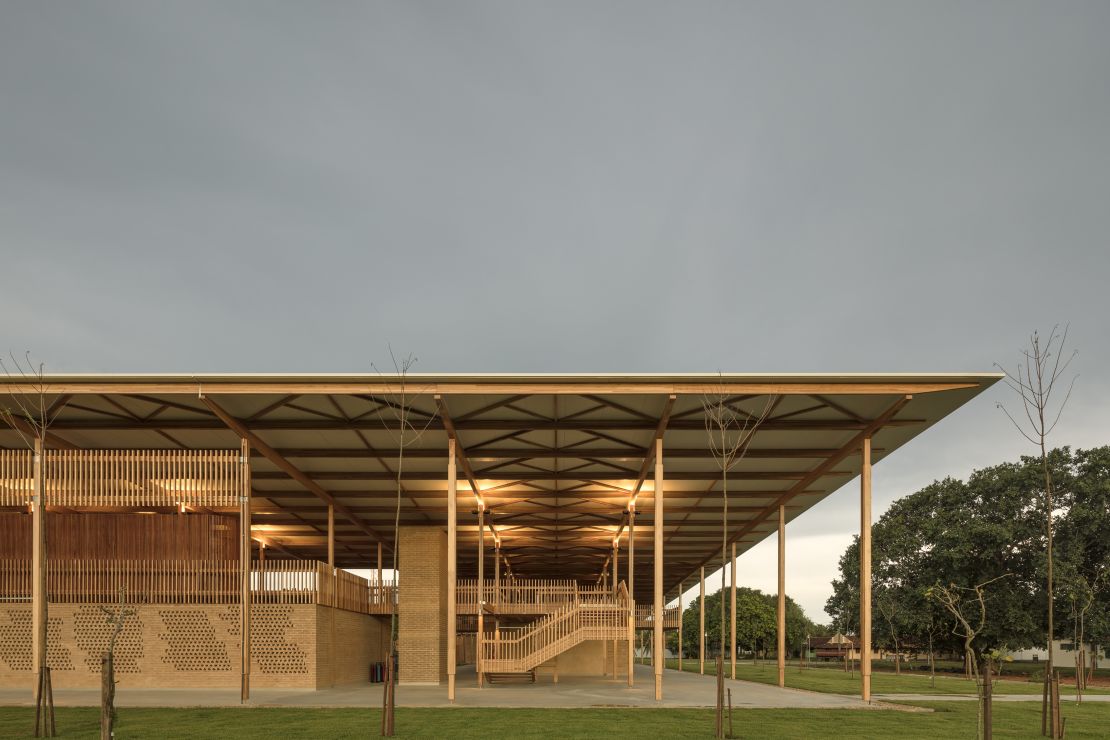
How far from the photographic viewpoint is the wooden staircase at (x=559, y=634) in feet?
99.8

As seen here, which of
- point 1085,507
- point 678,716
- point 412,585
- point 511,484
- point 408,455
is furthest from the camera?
point 1085,507

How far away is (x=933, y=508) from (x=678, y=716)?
44.4 meters

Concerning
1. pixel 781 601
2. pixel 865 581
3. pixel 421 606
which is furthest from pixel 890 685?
pixel 421 606

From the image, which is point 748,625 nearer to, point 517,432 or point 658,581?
point 517,432

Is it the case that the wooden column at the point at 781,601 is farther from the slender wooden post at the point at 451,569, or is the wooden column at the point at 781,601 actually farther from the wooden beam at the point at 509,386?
the slender wooden post at the point at 451,569

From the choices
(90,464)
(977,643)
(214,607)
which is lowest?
(977,643)

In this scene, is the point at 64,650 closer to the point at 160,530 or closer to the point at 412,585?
the point at 160,530

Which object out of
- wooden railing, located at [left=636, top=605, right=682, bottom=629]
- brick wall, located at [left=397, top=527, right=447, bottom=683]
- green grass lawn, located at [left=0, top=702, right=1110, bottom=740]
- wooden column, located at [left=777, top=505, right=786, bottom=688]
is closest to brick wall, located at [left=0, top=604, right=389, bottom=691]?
green grass lawn, located at [left=0, top=702, right=1110, bottom=740]

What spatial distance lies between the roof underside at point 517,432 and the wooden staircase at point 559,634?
478cm

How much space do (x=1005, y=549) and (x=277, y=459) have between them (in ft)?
143

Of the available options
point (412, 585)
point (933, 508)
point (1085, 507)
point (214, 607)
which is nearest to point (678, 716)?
point (214, 607)

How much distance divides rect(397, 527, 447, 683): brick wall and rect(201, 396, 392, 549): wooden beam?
321 centimetres

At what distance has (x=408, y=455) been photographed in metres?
30.1

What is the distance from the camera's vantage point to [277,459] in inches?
1136
